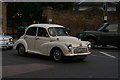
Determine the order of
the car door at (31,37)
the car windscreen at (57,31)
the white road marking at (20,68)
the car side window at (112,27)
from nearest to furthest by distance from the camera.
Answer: the white road marking at (20,68) < the car windscreen at (57,31) < the car door at (31,37) < the car side window at (112,27)

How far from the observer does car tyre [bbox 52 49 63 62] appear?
977 centimetres

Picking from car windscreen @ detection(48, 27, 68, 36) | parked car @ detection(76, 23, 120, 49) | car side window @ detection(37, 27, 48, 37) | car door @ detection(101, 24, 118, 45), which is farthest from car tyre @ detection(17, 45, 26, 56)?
car door @ detection(101, 24, 118, 45)

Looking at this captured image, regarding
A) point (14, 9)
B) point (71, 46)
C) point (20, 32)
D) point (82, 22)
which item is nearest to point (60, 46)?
point (71, 46)

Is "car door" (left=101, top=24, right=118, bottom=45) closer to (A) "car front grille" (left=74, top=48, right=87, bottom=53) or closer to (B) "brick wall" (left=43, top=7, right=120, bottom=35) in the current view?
(A) "car front grille" (left=74, top=48, right=87, bottom=53)

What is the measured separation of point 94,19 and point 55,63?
21087mm

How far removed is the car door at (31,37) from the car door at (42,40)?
0.24 meters

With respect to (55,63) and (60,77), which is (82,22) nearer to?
(55,63)

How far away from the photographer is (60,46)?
9672 millimetres

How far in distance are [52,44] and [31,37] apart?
61.9 inches

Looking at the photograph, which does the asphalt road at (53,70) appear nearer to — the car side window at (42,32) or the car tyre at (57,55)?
the car tyre at (57,55)

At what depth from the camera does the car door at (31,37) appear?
11.0 m

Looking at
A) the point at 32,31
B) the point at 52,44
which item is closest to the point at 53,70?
the point at 52,44

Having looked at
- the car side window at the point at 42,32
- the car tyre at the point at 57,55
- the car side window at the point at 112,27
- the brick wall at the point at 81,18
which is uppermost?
the brick wall at the point at 81,18

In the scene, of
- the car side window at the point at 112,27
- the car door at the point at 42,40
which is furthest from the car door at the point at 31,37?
the car side window at the point at 112,27
